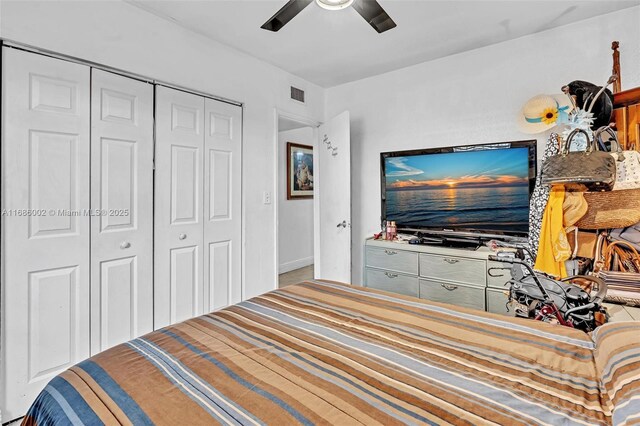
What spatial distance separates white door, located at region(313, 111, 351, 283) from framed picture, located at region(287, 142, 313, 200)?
147 cm

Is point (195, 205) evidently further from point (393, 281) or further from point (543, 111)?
point (543, 111)

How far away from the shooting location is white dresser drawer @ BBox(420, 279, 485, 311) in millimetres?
2734

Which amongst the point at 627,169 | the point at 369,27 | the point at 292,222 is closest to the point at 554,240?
the point at 627,169

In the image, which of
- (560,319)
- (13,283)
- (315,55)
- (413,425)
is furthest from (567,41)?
(13,283)

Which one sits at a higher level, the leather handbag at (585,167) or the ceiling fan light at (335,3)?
the ceiling fan light at (335,3)

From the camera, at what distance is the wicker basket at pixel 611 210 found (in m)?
1.72

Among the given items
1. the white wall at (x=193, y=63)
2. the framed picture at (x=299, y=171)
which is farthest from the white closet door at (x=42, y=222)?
the framed picture at (x=299, y=171)

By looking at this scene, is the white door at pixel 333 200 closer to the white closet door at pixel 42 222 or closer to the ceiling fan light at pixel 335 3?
the ceiling fan light at pixel 335 3

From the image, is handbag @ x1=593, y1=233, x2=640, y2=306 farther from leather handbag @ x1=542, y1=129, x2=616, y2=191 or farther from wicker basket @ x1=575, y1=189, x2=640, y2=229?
leather handbag @ x1=542, y1=129, x2=616, y2=191

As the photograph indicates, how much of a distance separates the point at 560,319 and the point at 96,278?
2644 millimetres

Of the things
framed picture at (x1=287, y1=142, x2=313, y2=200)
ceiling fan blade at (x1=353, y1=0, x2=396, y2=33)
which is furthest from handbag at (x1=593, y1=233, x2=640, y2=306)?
framed picture at (x1=287, y1=142, x2=313, y2=200)

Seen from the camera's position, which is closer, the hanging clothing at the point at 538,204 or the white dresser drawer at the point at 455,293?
the hanging clothing at the point at 538,204

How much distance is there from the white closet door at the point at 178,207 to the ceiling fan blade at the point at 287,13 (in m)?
1.15

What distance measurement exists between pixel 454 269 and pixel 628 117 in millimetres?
1545
